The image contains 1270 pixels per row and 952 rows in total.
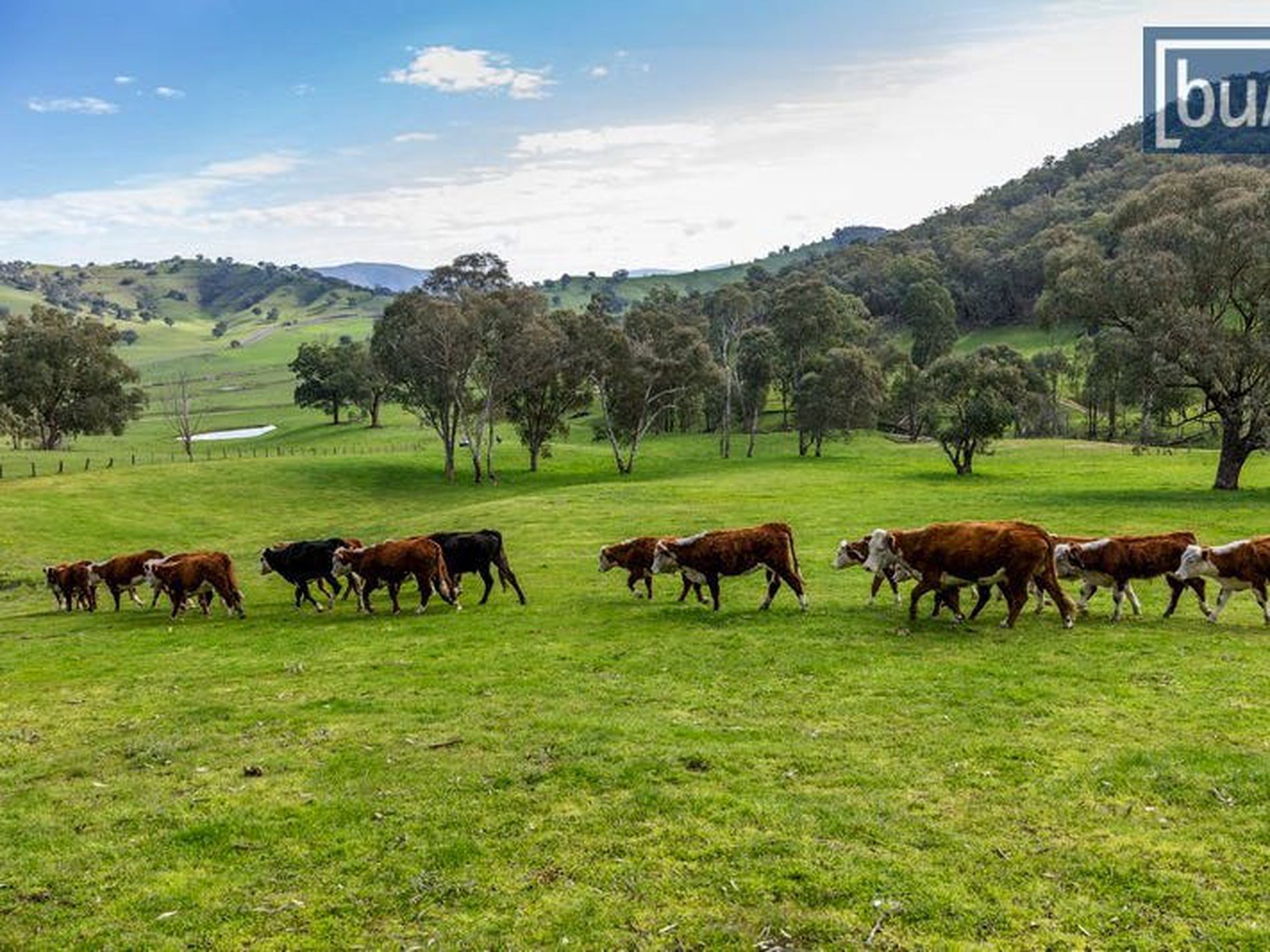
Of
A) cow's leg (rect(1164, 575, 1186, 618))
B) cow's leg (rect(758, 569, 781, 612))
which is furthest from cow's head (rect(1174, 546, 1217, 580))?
cow's leg (rect(758, 569, 781, 612))

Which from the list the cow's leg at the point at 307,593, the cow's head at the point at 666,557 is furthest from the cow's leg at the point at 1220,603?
the cow's leg at the point at 307,593

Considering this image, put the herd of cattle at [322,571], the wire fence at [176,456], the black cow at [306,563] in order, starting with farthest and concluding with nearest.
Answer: the wire fence at [176,456] → the black cow at [306,563] → the herd of cattle at [322,571]

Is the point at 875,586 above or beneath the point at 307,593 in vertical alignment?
above

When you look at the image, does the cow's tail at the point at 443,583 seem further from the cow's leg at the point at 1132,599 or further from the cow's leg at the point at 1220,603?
the cow's leg at the point at 1220,603

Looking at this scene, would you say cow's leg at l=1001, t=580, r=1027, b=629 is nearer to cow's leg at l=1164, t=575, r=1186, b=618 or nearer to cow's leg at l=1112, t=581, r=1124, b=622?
cow's leg at l=1112, t=581, r=1124, b=622

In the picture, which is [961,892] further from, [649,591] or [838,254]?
[838,254]

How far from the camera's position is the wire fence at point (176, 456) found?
55906 mm

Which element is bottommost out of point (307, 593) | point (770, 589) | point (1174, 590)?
point (307, 593)

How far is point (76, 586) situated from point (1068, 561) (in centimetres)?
2601

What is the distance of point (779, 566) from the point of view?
18344 mm

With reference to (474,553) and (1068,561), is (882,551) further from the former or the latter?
(474,553)

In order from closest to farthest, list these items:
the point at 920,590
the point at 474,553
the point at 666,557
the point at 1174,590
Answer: the point at 920,590 < the point at 1174,590 < the point at 666,557 < the point at 474,553

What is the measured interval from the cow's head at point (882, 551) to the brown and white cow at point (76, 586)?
21256mm

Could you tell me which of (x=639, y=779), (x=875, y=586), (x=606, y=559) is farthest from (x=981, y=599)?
(x=639, y=779)
